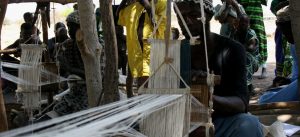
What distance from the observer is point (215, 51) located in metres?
2.72

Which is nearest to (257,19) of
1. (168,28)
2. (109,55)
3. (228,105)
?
(109,55)

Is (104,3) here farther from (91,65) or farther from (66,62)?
(66,62)

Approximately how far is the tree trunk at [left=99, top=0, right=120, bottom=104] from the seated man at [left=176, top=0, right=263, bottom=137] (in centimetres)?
120

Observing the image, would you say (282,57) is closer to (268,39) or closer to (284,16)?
(284,16)

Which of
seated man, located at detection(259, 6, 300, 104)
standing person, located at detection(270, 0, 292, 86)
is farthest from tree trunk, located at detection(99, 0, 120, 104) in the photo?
standing person, located at detection(270, 0, 292, 86)

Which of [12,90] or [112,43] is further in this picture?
[12,90]

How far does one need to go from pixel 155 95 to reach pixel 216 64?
2.27 ft

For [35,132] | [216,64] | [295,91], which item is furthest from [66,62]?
[35,132]

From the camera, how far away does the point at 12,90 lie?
693cm

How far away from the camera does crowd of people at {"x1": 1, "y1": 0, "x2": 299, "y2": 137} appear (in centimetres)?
257

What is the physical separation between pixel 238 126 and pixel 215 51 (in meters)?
0.39

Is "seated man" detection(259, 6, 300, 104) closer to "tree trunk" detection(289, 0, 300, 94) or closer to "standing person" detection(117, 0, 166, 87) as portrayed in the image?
"tree trunk" detection(289, 0, 300, 94)

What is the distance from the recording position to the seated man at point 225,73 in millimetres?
2557

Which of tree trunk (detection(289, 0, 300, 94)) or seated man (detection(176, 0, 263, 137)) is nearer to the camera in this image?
seated man (detection(176, 0, 263, 137))
